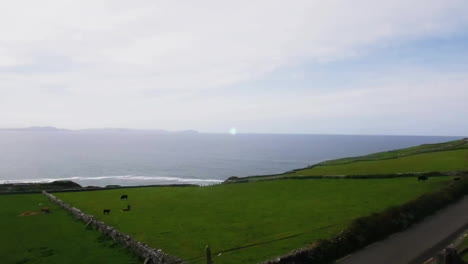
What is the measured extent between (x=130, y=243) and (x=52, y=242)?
24.7ft

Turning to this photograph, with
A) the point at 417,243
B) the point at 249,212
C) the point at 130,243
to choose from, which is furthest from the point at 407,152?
the point at 130,243

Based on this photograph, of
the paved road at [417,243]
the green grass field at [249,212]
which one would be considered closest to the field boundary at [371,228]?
the paved road at [417,243]

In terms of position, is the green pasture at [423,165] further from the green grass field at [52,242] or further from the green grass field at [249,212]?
the green grass field at [52,242]

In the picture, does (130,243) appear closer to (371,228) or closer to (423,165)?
(371,228)

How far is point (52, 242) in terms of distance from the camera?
2772 cm

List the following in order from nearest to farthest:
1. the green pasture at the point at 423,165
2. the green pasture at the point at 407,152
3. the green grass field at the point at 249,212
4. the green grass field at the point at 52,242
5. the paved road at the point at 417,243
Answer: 1. the paved road at the point at 417,243
2. the green grass field at the point at 249,212
3. the green grass field at the point at 52,242
4. the green pasture at the point at 423,165
5. the green pasture at the point at 407,152

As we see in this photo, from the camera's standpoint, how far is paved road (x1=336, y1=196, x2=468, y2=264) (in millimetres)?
20852

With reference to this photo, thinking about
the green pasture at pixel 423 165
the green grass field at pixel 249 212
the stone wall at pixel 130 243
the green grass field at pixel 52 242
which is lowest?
the green grass field at pixel 52 242

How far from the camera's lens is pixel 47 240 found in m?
28.3

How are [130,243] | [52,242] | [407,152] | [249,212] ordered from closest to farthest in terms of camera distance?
[130,243]
[52,242]
[249,212]
[407,152]

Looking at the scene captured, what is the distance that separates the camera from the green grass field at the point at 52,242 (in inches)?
936

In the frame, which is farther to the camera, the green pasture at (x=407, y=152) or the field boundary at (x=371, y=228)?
the green pasture at (x=407, y=152)

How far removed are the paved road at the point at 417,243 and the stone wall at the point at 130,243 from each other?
10.5m

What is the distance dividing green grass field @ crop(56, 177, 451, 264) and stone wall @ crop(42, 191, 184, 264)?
0.76 meters
